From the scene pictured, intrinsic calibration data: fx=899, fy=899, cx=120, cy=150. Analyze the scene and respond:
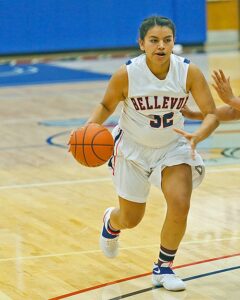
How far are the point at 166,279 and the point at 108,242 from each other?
29.0 inches

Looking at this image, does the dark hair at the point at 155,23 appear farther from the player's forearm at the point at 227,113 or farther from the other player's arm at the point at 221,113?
the player's forearm at the point at 227,113

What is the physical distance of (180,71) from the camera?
5.85m

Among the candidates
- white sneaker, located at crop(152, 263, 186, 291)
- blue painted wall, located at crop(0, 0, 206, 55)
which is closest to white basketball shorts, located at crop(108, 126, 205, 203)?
white sneaker, located at crop(152, 263, 186, 291)

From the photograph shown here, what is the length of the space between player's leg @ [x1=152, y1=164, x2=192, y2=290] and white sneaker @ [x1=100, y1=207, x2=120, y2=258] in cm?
56

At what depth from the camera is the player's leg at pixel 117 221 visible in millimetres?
5932

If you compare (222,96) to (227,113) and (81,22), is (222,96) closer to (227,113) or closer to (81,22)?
(227,113)

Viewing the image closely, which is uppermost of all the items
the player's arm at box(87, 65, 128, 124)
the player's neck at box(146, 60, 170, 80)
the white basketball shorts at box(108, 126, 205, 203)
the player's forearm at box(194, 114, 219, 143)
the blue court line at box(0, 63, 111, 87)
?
the player's neck at box(146, 60, 170, 80)

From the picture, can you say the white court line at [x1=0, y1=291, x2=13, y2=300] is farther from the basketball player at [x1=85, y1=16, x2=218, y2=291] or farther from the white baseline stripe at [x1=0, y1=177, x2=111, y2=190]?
the white baseline stripe at [x1=0, y1=177, x2=111, y2=190]

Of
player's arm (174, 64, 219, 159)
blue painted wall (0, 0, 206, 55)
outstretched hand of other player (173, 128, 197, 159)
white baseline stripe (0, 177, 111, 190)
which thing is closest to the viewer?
outstretched hand of other player (173, 128, 197, 159)

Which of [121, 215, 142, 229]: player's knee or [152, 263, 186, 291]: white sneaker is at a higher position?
[121, 215, 142, 229]: player's knee

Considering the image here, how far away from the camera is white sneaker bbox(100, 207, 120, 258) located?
630cm

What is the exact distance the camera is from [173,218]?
5.62 meters

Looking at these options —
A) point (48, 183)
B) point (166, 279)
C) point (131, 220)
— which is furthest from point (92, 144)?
point (48, 183)

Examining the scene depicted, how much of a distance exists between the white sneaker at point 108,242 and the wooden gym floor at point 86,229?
0.08 meters
